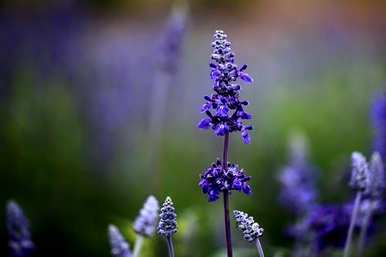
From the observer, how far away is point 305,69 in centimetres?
971

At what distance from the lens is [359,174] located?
2.92m

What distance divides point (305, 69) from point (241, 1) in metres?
4.39

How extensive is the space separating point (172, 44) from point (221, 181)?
282cm

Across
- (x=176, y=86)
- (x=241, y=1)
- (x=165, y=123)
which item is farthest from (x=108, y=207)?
(x=241, y=1)

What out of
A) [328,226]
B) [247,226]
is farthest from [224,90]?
[328,226]

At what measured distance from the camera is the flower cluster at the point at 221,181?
2.43 meters

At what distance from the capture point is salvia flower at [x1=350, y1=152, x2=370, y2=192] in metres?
2.90

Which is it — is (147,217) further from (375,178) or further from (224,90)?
(375,178)

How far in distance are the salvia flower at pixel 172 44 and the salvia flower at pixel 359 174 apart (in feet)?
7.85

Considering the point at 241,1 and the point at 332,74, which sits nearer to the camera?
the point at 332,74

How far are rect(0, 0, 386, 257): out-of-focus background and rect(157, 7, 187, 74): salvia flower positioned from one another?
4 cm

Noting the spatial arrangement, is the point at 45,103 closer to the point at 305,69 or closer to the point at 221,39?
the point at 221,39

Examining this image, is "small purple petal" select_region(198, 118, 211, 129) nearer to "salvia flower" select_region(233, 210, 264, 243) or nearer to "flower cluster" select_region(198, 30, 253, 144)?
"flower cluster" select_region(198, 30, 253, 144)

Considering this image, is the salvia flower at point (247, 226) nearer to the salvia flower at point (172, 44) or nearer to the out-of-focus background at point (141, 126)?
the out-of-focus background at point (141, 126)
